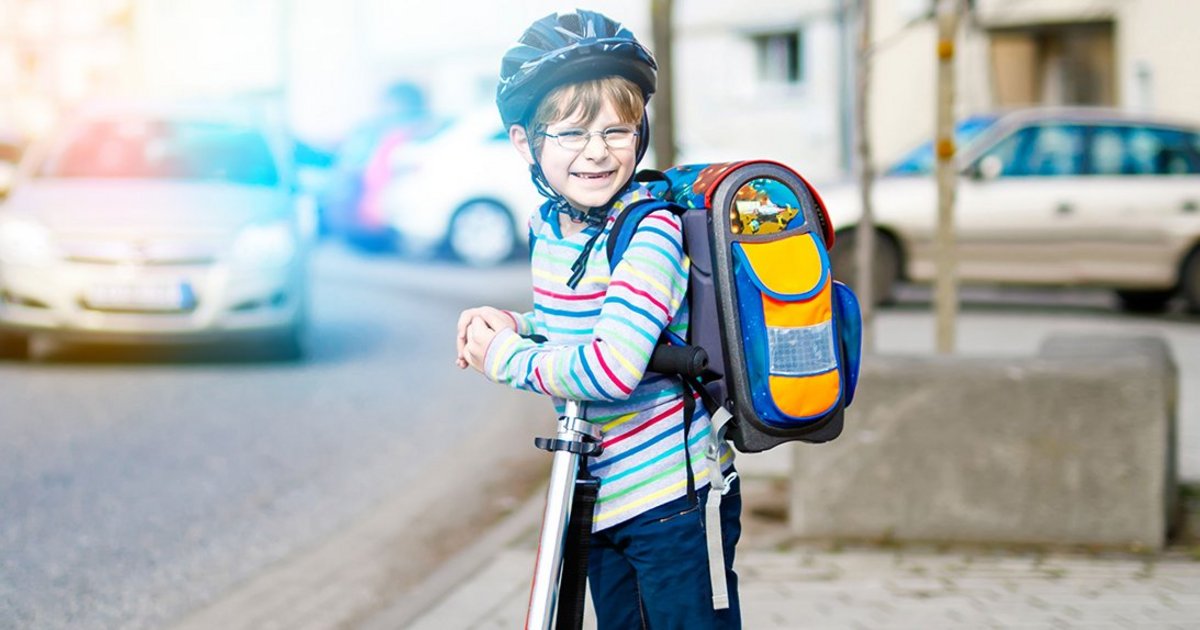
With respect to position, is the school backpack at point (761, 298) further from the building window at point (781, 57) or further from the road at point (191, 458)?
the building window at point (781, 57)

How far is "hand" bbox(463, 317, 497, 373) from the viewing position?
9.00ft

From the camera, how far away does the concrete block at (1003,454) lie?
5477 millimetres

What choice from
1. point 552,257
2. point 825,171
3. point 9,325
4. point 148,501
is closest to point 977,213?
point 9,325

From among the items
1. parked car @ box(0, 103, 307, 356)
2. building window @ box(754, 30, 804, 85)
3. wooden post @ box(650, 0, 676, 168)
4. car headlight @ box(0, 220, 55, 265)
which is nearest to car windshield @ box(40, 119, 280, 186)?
parked car @ box(0, 103, 307, 356)

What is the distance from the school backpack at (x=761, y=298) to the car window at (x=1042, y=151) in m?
11.0

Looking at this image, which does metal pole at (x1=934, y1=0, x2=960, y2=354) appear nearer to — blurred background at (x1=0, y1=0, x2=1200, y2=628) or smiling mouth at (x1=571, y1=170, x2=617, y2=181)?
blurred background at (x1=0, y1=0, x2=1200, y2=628)

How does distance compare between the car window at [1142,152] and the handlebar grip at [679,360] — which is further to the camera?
the car window at [1142,152]

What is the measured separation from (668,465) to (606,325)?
30 centimetres

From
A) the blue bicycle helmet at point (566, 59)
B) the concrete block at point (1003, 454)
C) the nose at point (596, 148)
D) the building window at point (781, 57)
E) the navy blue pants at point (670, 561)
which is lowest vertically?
the concrete block at point (1003, 454)

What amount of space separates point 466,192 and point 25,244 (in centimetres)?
834

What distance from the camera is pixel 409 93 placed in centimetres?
3781

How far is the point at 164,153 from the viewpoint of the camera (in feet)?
38.5

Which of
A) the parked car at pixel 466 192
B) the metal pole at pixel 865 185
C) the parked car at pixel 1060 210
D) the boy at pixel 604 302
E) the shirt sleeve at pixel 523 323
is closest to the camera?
the boy at pixel 604 302

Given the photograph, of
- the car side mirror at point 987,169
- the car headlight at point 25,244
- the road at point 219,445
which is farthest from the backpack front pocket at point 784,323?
the car side mirror at point 987,169
